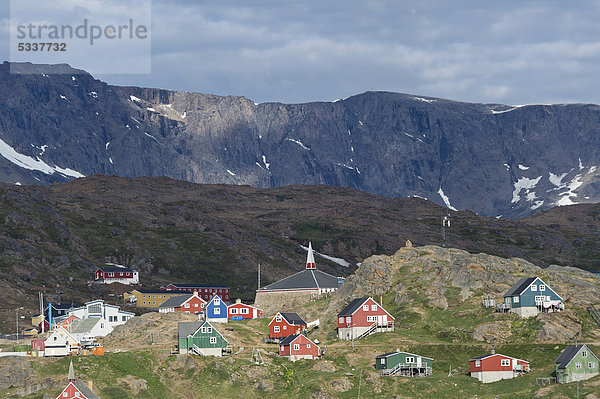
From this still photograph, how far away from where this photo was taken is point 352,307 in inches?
5733

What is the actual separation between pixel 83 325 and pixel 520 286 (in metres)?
75.1

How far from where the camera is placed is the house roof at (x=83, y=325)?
167 meters

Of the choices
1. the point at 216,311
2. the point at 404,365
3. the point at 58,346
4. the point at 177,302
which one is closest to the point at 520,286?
the point at 404,365

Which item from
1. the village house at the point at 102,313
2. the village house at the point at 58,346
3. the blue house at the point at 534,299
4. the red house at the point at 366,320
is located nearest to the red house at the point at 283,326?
the red house at the point at 366,320

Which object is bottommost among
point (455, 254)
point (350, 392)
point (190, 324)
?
point (350, 392)

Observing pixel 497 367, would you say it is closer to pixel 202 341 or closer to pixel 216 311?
pixel 202 341

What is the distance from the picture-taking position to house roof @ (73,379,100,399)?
115 metres

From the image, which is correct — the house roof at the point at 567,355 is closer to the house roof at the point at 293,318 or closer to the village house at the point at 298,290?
the house roof at the point at 293,318

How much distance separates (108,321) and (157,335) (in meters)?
33.5

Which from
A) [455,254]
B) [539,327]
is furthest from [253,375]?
[455,254]

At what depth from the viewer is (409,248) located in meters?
172

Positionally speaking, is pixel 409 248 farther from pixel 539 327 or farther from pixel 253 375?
pixel 253 375

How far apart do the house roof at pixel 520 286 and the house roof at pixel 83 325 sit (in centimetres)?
7102

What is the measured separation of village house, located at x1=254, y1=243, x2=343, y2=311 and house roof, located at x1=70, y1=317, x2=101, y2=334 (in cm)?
3040
